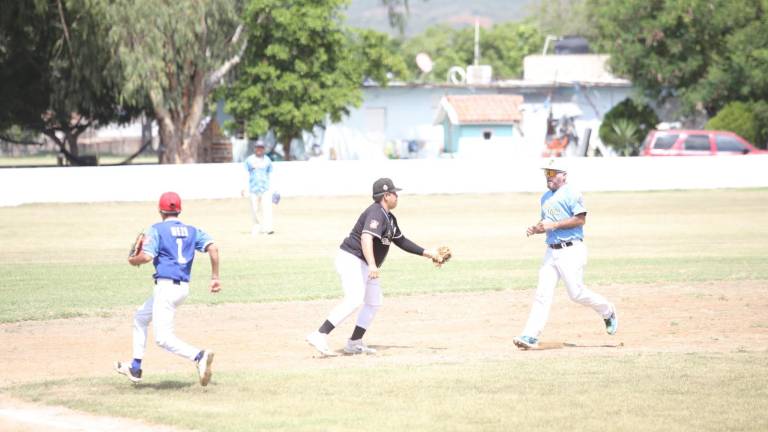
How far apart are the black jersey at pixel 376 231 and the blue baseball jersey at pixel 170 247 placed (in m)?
2.10

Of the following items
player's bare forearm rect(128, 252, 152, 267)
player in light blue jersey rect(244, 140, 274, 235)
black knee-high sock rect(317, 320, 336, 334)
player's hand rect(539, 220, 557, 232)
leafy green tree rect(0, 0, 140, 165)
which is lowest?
black knee-high sock rect(317, 320, 336, 334)

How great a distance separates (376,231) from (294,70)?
4187cm

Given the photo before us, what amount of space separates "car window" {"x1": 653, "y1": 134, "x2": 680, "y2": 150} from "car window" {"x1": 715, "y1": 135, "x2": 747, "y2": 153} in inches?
61.2

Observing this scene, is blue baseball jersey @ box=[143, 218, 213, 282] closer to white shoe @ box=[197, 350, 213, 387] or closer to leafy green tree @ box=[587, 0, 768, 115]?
white shoe @ box=[197, 350, 213, 387]

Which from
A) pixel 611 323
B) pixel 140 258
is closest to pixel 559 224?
pixel 611 323

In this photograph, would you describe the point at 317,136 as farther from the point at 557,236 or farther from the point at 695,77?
the point at 557,236

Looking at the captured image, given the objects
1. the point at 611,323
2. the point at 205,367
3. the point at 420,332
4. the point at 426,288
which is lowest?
the point at 426,288

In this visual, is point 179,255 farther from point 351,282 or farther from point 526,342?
point 526,342

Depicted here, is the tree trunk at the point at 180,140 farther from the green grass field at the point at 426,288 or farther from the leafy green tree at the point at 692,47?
the leafy green tree at the point at 692,47

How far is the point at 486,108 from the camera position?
63.2 m

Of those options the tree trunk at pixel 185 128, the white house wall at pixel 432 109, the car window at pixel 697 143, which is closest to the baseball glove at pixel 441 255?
the car window at pixel 697 143

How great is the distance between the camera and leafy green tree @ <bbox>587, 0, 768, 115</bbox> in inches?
2111

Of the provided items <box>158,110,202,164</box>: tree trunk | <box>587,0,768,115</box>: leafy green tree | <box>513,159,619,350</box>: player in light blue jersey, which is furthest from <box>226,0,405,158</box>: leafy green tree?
<box>513,159,619,350</box>: player in light blue jersey

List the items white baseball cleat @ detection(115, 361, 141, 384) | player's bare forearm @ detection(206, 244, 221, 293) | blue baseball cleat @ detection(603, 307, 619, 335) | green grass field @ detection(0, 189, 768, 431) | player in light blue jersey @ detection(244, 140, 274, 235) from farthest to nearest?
player in light blue jersey @ detection(244, 140, 274, 235) → blue baseball cleat @ detection(603, 307, 619, 335) → white baseball cleat @ detection(115, 361, 141, 384) → player's bare forearm @ detection(206, 244, 221, 293) → green grass field @ detection(0, 189, 768, 431)
